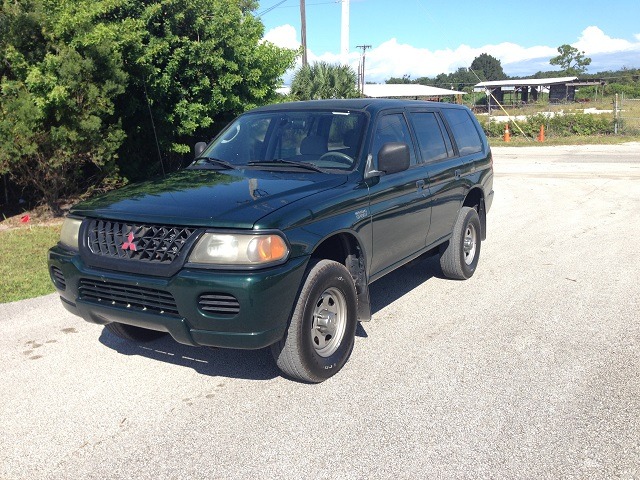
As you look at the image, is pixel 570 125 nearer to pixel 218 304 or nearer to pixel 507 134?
pixel 507 134

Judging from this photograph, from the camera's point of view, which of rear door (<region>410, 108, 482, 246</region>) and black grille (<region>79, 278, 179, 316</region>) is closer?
black grille (<region>79, 278, 179, 316</region>)

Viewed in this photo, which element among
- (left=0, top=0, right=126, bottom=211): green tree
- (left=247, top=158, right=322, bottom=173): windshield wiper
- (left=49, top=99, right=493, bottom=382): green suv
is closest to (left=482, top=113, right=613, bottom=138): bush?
(left=0, top=0, right=126, bottom=211): green tree

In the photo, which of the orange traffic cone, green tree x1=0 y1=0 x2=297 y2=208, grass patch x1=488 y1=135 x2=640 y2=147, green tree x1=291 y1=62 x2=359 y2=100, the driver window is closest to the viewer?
the driver window

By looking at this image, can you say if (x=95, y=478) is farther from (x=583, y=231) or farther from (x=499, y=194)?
(x=499, y=194)

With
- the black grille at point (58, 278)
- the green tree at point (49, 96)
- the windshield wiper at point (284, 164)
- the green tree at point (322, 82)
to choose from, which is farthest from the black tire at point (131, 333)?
the green tree at point (322, 82)

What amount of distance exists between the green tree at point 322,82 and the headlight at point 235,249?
16328mm

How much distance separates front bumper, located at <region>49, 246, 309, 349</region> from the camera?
146 inches

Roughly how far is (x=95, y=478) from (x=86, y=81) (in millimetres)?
8010

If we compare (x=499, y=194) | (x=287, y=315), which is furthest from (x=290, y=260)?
(x=499, y=194)

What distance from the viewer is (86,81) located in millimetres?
9938

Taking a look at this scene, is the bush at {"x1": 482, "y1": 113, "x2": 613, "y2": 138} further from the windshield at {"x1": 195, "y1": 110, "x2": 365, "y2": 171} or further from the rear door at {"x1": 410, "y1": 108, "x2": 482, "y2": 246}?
the windshield at {"x1": 195, "y1": 110, "x2": 365, "y2": 171}

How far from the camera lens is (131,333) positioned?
503 cm

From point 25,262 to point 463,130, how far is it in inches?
220

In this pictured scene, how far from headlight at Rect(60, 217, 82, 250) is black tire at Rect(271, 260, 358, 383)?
1.57m
